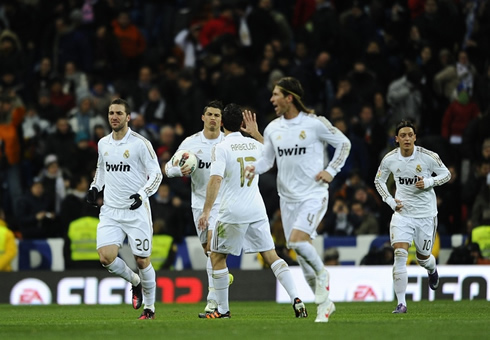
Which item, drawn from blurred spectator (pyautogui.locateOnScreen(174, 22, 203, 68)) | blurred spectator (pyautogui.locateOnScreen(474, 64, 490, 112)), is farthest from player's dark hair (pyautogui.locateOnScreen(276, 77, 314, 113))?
blurred spectator (pyautogui.locateOnScreen(174, 22, 203, 68))

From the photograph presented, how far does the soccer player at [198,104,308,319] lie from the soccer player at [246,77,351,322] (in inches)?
48.3

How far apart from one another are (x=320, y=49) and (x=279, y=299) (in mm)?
6822

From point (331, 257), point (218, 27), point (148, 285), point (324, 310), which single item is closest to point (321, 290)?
point (324, 310)

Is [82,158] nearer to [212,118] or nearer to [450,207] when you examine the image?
[450,207]

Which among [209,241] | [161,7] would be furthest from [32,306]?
[161,7]

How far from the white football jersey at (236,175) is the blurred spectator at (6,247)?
7.93 m

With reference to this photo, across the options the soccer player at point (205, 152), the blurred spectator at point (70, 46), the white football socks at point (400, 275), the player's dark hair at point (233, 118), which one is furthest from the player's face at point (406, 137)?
the blurred spectator at point (70, 46)

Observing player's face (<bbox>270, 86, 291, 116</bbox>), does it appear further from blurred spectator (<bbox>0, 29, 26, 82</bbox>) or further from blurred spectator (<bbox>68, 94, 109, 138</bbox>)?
blurred spectator (<bbox>0, 29, 26, 82</bbox>)

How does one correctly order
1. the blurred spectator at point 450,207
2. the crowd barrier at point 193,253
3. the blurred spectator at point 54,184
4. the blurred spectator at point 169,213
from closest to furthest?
the crowd barrier at point 193,253
the blurred spectator at point 169,213
the blurred spectator at point 450,207
the blurred spectator at point 54,184

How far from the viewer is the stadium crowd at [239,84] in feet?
69.7

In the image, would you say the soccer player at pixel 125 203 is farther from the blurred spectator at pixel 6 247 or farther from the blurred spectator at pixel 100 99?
the blurred spectator at pixel 100 99

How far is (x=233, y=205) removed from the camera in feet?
43.1

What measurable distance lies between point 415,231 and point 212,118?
132 inches

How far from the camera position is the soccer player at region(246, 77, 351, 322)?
11.7m
